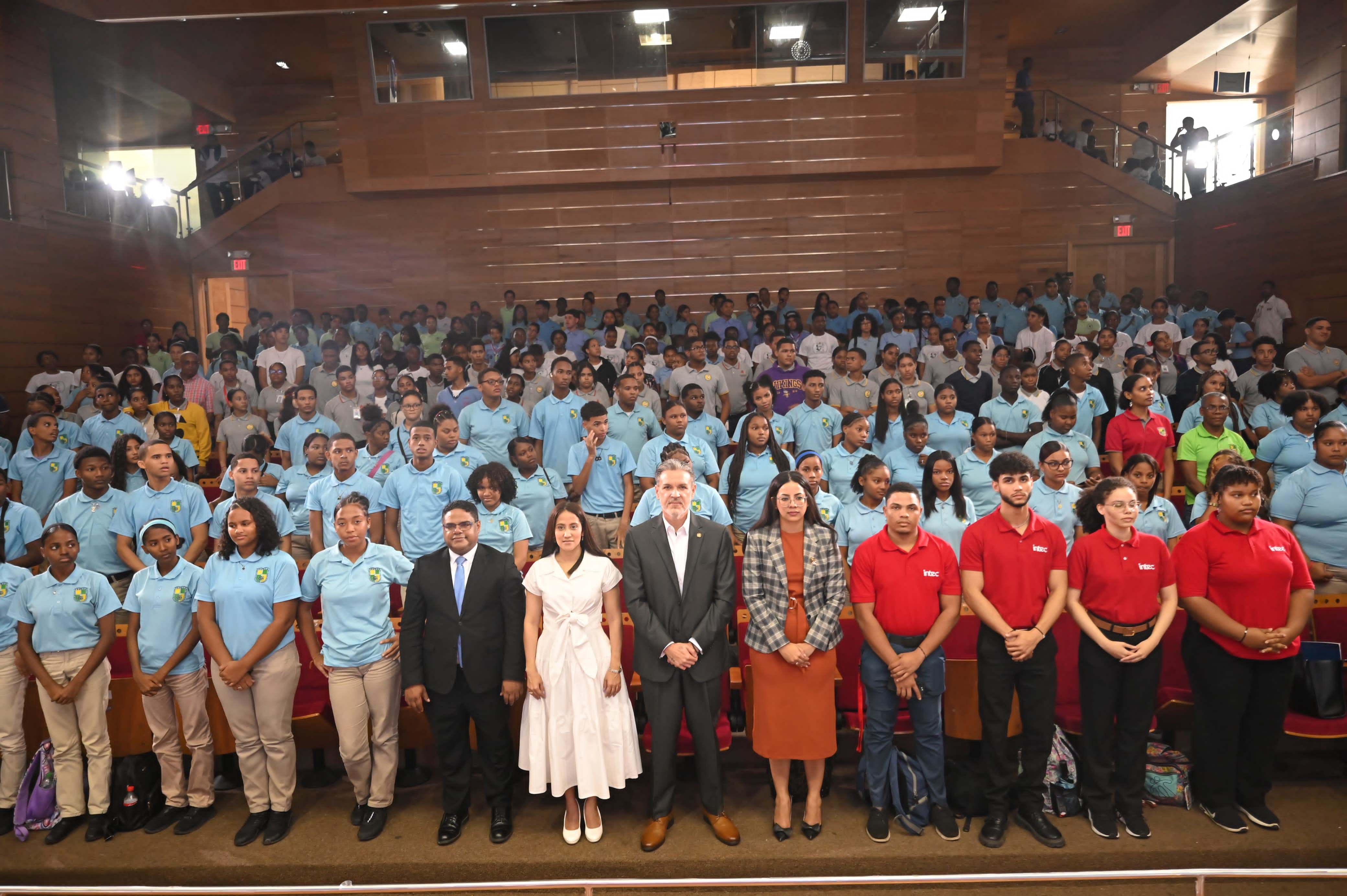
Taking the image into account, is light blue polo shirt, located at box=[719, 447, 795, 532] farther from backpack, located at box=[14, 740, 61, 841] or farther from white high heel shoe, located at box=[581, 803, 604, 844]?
backpack, located at box=[14, 740, 61, 841]

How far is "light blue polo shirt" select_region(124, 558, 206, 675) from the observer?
14.0 feet

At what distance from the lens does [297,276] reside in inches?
582

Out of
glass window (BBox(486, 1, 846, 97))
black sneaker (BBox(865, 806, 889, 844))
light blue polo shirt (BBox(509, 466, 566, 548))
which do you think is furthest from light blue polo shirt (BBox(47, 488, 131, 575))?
glass window (BBox(486, 1, 846, 97))

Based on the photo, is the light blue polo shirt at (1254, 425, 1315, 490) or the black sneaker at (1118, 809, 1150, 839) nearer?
the black sneaker at (1118, 809, 1150, 839)

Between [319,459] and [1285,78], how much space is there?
2078cm

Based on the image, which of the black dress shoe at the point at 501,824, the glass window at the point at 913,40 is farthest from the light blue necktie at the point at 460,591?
the glass window at the point at 913,40

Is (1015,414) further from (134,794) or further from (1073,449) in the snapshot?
(134,794)

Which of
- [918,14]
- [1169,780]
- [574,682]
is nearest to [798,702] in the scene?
[574,682]

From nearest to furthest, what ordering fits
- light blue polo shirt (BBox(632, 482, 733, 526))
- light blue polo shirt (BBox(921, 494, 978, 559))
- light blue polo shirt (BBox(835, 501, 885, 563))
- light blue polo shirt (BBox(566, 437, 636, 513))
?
light blue polo shirt (BBox(835, 501, 885, 563)), light blue polo shirt (BBox(921, 494, 978, 559)), light blue polo shirt (BBox(632, 482, 733, 526)), light blue polo shirt (BBox(566, 437, 636, 513))

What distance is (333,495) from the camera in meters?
5.73

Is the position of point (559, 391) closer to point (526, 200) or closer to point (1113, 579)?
point (1113, 579)

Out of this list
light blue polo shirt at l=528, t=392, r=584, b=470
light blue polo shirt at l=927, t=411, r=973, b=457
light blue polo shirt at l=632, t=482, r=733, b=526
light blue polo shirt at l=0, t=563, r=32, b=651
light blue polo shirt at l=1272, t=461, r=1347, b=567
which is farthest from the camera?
light blue polo shirt at l=528, t=392, r=584, b=470

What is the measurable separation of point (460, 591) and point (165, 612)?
1.56 m

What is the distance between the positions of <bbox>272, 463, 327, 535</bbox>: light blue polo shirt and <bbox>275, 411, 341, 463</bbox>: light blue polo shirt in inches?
29.5
